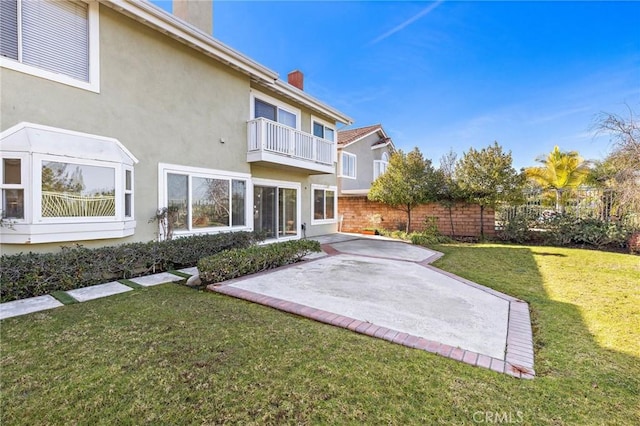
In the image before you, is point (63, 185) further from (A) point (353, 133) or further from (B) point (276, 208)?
(A) point (353, 133)

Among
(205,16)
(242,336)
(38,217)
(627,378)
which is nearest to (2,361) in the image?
(242,336)

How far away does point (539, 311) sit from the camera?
536 cm

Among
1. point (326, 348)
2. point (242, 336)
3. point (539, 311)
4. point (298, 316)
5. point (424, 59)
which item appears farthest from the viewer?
point (424, 59)

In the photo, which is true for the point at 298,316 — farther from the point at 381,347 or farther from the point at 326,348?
the point at 381,347

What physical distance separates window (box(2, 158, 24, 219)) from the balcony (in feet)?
21.4

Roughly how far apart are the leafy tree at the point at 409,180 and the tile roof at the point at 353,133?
551 centimetres

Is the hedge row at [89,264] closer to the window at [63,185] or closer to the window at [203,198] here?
the window at [63,185]

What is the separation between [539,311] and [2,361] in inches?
307

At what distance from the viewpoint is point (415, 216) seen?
18.1 meters

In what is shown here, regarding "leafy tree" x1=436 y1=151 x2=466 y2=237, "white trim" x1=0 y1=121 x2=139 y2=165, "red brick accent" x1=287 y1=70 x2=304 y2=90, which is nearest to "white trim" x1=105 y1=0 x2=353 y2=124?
"red brick accent" x1=287 y1=70 x2=304 y2=90

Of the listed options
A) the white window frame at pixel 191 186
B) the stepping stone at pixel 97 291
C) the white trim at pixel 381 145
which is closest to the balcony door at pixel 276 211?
the white window frame at pixel 191 186

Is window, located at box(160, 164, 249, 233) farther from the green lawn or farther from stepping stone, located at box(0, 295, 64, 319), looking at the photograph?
the green lawn

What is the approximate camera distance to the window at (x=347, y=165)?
20.5 m

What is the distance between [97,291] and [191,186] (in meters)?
4.43
